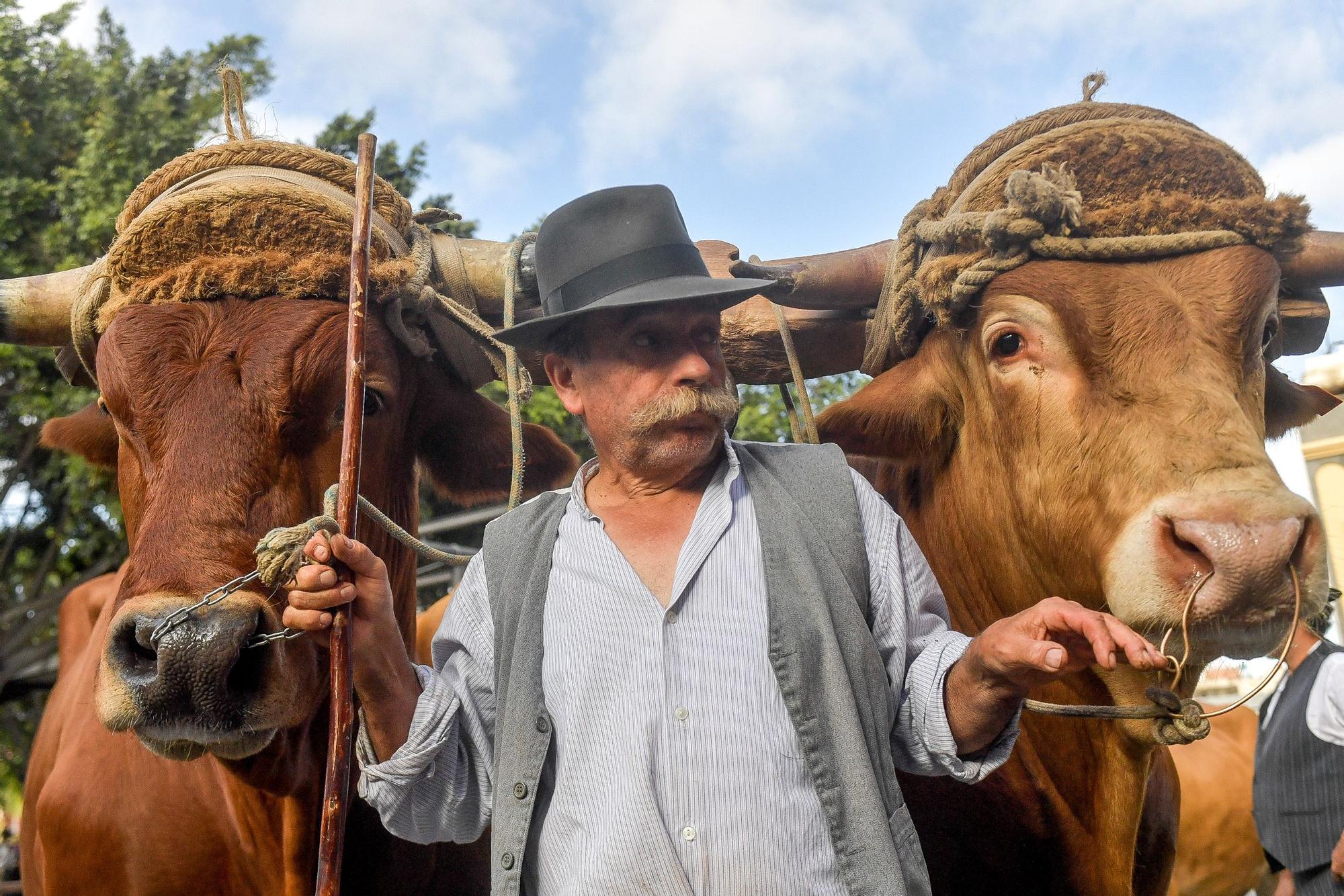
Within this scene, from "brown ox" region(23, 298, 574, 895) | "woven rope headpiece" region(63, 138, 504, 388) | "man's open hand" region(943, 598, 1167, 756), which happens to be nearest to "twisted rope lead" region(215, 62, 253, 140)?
"woven rope headpiece" region(63, 138, 504, 388)

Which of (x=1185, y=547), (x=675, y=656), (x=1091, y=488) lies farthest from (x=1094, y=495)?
(x=675, y=656)

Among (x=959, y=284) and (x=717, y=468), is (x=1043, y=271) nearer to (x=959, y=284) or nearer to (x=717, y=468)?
(x=959, y=284)

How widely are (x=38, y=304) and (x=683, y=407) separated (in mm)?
2203

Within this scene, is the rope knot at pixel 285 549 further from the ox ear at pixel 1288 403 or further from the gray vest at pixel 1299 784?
the gray vest at pixel 1299 784

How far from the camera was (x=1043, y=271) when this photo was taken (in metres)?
2.80

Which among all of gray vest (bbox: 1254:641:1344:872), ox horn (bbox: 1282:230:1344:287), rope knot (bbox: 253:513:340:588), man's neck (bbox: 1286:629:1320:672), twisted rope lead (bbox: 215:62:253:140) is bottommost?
gray vest (bbox: 1254:641:1344:872)

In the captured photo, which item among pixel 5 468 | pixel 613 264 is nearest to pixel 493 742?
pixel 613 264

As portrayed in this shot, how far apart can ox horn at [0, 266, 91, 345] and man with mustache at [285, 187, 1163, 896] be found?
1737 mm

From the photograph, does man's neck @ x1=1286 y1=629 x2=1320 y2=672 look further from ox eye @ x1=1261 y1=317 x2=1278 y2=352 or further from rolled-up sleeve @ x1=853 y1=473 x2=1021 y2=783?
rolled-up sleeve @ x1=853 y1=473 x2=1021 y2=783

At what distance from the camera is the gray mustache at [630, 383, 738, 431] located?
7.54 ft

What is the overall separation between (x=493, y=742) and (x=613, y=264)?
1.04 meters

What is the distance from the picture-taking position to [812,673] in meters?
2.01

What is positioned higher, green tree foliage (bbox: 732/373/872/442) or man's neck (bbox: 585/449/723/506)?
green tree foliage (bbox: 732/373/872/442)

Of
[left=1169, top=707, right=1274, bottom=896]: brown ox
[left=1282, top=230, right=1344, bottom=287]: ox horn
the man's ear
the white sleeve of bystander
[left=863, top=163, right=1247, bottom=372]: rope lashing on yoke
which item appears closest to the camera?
[left=863, top=163, right=1247, bottom=372]: rope lashing on yoke
